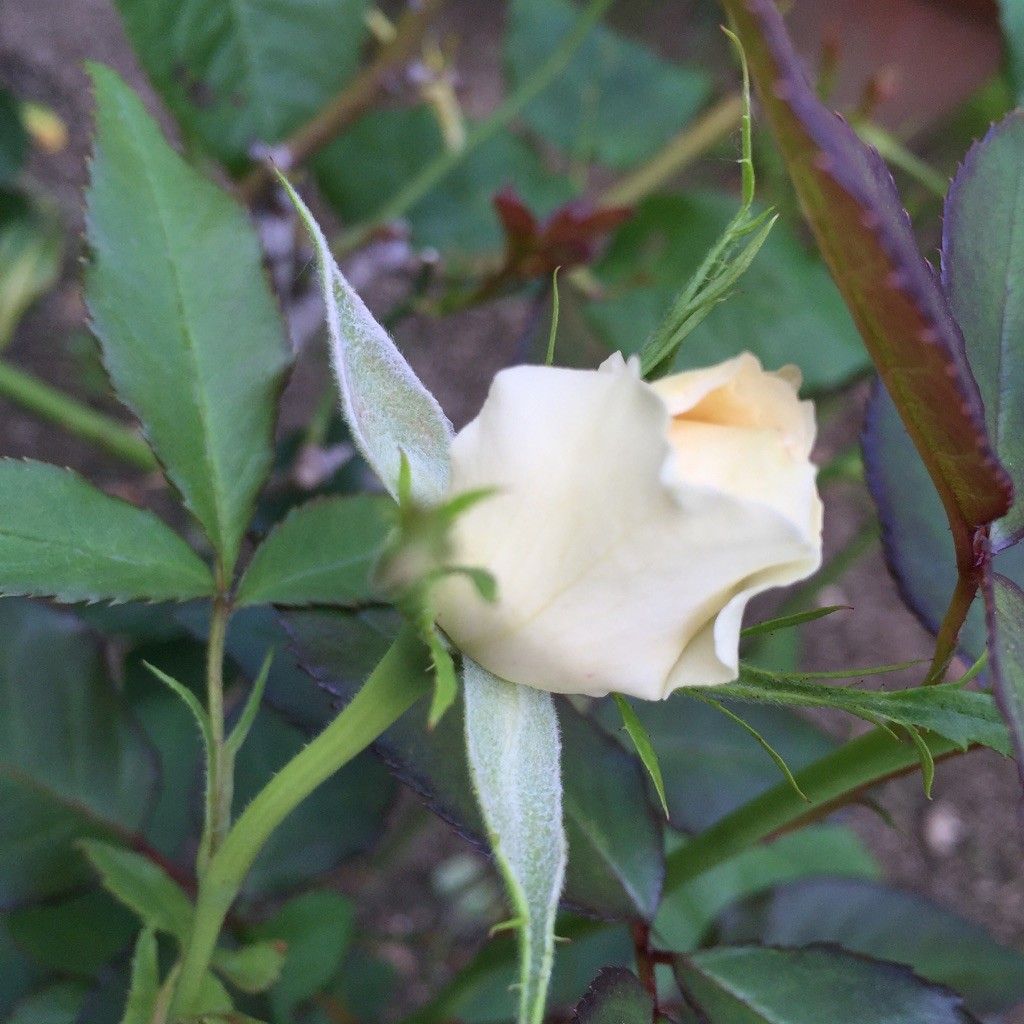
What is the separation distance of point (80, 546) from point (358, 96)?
1.57 ft

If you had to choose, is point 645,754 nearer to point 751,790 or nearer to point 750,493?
point 750,493

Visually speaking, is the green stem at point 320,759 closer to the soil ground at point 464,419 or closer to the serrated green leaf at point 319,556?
the serrated green leaf at point 319,556

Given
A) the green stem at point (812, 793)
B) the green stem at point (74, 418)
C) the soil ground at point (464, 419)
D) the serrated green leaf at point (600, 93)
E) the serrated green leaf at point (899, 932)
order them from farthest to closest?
the soil ground at point (464, 419) < the serrated green leaf at point (600, 93) < the green stem at point (74, 418) < the serrated green leaf at point (899, 932) < the green stem at point (812, 793)

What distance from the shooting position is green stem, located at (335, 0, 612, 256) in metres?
0.69

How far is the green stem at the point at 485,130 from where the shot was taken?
69 centimetres

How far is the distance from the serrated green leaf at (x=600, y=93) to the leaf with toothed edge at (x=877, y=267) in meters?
0.70

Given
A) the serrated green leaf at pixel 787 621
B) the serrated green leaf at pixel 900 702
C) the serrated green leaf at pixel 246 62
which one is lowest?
the serrated green leaf at pixel 900 702

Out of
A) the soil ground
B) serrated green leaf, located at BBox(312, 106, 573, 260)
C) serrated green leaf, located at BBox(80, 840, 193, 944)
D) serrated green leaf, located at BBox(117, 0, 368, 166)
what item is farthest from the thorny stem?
serrated green leaf, located at BBox(80, 840, 193, 944)

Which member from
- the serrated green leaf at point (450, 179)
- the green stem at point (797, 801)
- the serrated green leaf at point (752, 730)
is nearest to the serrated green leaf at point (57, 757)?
the green stem at point (797, 801)

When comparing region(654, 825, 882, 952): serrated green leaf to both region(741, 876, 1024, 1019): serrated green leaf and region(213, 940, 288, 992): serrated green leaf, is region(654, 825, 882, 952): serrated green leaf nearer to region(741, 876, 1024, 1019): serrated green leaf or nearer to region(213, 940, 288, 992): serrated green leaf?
region(741, 876, 1024, 1019): serrated green leaf

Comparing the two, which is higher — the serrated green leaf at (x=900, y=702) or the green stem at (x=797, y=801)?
the serrated green leaf at (x=900, y=702)

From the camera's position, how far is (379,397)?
0.25 meters

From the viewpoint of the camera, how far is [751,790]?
1.63 ft

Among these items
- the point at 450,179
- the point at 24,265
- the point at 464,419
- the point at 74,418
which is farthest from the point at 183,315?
the point at 464,419
